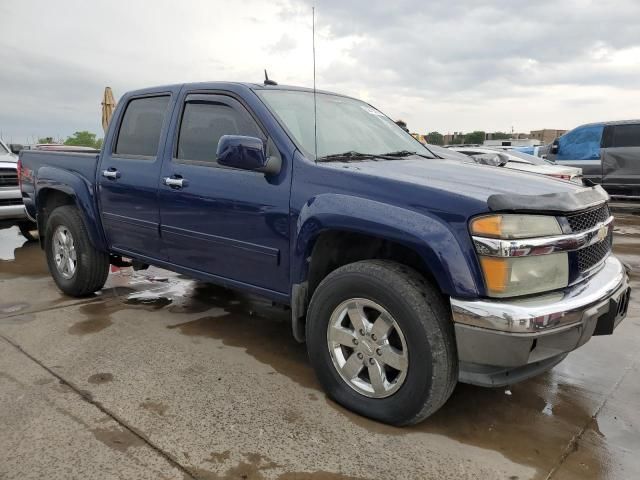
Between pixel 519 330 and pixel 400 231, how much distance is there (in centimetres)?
69

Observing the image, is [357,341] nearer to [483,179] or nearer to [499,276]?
[499,276]

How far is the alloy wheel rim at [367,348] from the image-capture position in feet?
8.66

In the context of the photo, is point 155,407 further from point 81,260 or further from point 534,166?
point 534,166

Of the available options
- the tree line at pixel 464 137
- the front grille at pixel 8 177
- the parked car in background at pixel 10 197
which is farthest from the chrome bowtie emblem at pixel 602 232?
the tree line at pixel 464 137

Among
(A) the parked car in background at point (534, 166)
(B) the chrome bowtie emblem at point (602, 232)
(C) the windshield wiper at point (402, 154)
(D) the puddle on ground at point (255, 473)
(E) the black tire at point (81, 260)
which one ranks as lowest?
(D) the puddle on ground at point (255, 473)

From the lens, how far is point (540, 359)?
240 centimetres

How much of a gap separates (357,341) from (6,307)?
349 centimetres

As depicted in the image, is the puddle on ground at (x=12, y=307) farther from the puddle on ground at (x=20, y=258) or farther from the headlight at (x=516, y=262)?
the headlight at (x=516, y=262)

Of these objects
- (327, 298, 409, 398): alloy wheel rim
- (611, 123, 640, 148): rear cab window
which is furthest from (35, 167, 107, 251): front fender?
(611, 123, 640, 148): rear cab window

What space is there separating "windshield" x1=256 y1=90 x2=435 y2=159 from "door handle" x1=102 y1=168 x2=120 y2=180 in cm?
150

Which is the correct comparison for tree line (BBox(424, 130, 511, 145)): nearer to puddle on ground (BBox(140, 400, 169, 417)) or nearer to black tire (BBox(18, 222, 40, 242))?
black tire (BBox(18, 222, 40, 242))

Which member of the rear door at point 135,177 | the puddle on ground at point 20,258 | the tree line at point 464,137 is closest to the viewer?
the rear door at point 135,177

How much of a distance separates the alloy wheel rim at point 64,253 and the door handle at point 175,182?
1.58 metres

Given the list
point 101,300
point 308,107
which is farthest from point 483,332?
point 101,300
